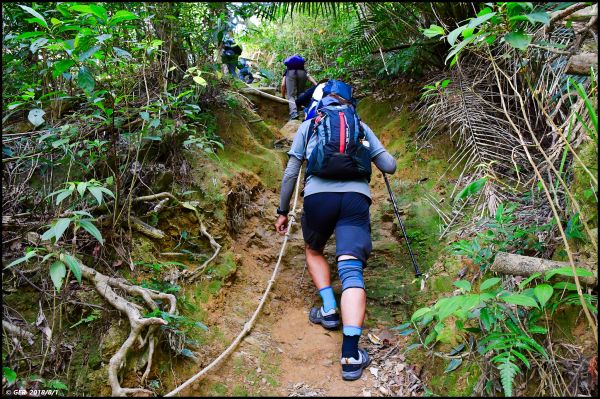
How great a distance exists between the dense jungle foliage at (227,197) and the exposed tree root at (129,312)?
13 millimetres

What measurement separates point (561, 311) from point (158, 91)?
12.1 feet

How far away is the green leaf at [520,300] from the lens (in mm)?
1725

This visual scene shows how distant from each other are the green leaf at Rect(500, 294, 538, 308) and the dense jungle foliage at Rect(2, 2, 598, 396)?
0.20 ft

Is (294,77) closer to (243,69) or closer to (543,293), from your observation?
(243,69)

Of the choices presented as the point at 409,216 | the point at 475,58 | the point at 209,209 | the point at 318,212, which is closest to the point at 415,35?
the point at 475,58

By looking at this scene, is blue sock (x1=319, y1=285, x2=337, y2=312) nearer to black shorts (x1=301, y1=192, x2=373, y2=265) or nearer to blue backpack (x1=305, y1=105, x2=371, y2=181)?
black shorts (x1=301, y1=192, x2=373, y2=265)

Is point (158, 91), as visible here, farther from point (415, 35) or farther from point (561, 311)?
point (561, 311)

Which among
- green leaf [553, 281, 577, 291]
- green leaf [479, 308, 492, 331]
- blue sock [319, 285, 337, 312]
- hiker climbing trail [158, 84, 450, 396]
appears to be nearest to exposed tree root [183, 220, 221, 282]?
hiker climbing trail [158, 84, 450, 396]

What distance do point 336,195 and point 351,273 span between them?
614 mm

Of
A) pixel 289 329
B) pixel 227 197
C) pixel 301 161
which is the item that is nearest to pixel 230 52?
pixel 227 197

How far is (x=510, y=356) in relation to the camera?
1777mm

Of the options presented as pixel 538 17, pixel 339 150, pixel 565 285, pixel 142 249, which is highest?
pixel 538 17

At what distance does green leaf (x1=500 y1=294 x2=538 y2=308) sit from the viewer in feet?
5.66

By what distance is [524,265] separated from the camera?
2123 mm
